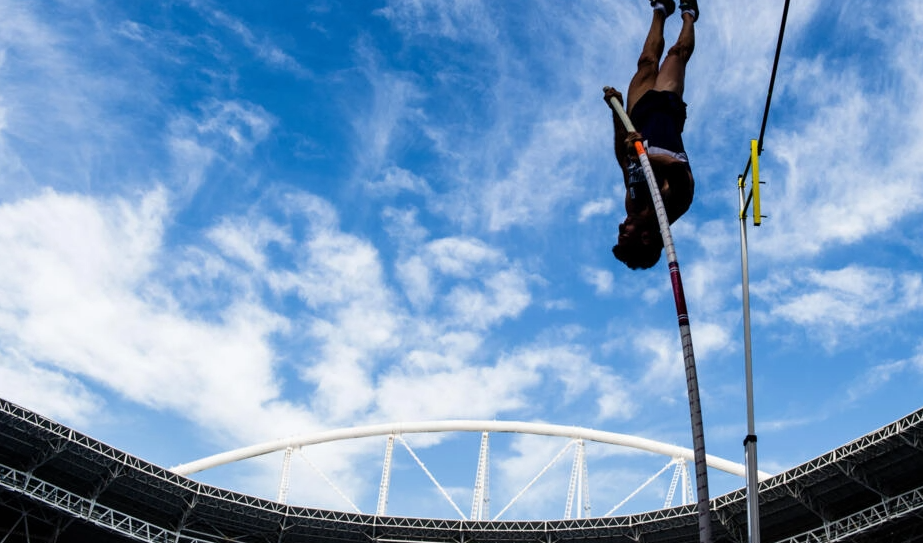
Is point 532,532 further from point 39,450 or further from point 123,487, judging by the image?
point 39,450

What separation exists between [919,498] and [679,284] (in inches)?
1008

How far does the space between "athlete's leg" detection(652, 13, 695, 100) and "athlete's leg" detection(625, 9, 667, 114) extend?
3.7 inches

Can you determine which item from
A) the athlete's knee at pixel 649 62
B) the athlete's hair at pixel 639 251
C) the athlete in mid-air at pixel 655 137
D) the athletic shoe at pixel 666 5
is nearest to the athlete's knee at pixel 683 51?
the athlete in mid-air at pixel 655 137

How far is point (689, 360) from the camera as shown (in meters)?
7.24

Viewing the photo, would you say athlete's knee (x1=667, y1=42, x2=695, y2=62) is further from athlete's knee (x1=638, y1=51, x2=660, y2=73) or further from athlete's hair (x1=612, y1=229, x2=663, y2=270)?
athlete's hair (x1=612, y1=229, x2=663, y2=270)

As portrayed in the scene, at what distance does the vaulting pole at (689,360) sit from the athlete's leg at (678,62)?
113cm

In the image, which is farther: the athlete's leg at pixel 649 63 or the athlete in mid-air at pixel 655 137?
the athlete's leg at pixel 649 63

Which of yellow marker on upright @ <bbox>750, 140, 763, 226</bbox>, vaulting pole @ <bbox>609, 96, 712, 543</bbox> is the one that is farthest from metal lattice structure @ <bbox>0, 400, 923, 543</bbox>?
vaulting pole @ <bbox>609, 96, 712, 543</bbox>

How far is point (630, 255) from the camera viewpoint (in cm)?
945

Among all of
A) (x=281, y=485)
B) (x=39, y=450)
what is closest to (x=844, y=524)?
(x=281, y=485)

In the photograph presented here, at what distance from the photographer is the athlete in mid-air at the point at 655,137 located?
885 centimetres

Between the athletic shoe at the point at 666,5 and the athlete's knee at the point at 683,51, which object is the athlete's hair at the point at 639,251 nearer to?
the athlete's knee at the point at 683,51

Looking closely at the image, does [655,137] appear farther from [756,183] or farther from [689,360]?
[689,360]

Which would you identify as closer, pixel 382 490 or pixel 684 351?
pixel 684 351
